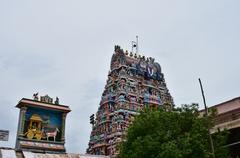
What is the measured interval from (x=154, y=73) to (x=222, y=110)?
3678cm

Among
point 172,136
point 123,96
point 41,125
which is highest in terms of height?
point 123,96

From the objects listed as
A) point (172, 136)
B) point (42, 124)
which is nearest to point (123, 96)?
point (42, 124)

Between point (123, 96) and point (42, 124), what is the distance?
71.8 feet

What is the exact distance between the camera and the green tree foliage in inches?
872

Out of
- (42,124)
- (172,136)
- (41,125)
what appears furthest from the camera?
(42,124)

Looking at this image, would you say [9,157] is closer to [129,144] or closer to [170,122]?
[129,144]

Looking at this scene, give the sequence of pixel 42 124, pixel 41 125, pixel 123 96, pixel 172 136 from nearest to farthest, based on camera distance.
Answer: pixel 172 136 < pixel 41 125 < pixel 42 124 < pixel 123 96

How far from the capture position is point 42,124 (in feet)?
129

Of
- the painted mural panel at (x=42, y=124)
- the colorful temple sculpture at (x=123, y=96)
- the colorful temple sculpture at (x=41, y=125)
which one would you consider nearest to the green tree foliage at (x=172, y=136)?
the colorful temple sculpture at (x=41, y=125)

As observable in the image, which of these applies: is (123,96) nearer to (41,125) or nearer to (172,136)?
(41,125)

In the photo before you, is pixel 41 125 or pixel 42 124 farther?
pixel 42 124

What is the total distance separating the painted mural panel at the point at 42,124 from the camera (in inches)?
1515

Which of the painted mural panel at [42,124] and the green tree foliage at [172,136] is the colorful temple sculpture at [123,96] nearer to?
the painted mural panel at [42,124]

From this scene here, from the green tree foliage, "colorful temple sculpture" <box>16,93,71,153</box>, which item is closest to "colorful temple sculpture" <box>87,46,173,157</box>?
"colorful temple sculpture" <box>16,93,71,153</box>
